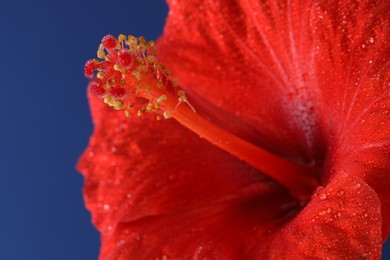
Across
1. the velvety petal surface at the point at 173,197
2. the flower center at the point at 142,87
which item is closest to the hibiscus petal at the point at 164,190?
the velvety petal surface at the point at 173,197

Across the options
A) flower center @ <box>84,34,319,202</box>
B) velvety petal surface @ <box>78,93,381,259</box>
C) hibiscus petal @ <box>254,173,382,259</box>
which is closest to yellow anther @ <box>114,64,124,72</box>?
flower center @ <box>84,34,319,202</box>

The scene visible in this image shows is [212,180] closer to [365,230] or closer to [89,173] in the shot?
[89,173]

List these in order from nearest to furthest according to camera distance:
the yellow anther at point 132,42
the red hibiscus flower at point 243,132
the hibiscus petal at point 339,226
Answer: the hibiscus petal at point 339,226, the red hibiscus flower at point 243,132, the yellow anther at point 132,42

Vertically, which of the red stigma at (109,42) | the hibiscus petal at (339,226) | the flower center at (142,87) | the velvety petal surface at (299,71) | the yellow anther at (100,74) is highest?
the red stigma at (109,42)

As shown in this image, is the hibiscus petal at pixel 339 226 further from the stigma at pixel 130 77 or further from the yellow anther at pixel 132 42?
the yellow anther at pixel 132 42

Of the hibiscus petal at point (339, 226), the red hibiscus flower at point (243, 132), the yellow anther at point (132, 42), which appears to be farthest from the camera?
the yellow anther at point (132, 42)

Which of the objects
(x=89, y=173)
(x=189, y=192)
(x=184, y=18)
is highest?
(x=184, y=18)

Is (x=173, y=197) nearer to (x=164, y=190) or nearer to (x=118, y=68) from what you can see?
(x=164, y=190)

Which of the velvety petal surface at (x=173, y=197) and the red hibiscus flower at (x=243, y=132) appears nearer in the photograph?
the red hibiscus flower at (x=243, y=132)

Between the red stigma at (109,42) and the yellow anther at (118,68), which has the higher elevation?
the red stigma at (109,42)

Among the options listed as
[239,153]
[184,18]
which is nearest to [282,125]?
[239,153]
